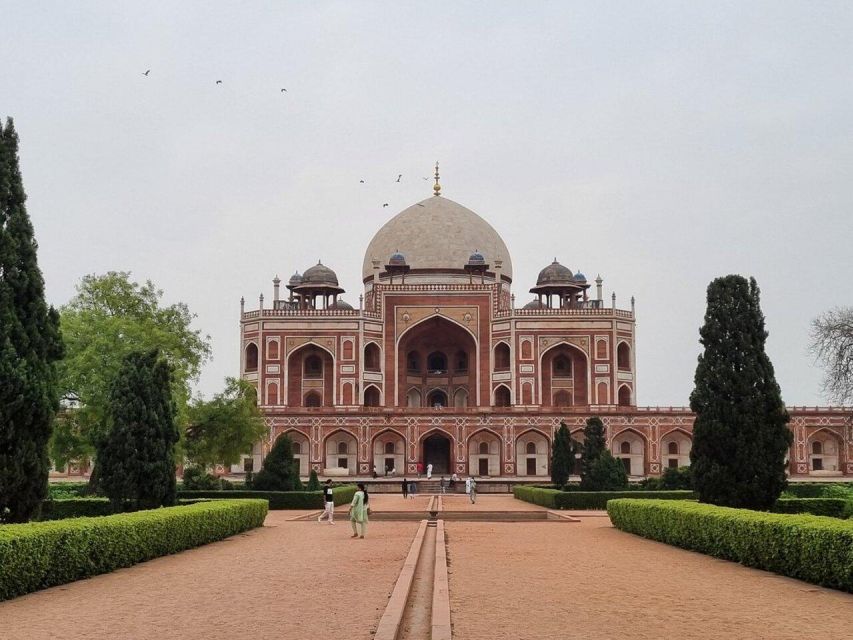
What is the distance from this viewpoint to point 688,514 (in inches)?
578

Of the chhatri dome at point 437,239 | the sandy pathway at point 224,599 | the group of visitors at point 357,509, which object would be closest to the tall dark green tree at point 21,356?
the sandy pathway at point 224,599

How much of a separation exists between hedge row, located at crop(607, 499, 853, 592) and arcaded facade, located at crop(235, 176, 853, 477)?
30.1 metres

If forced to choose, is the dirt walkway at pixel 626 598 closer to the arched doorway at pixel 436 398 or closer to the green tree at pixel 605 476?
the green tree at pixel 605 476

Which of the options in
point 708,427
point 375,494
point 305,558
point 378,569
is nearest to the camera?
point 378,569

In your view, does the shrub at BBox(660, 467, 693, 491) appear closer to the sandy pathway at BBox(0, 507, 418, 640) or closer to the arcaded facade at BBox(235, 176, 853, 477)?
the arcaded facade at BBox(235, 176, 853, 477)

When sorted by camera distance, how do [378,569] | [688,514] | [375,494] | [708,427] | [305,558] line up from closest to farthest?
1. [378,569]
2. [305,558]
3. [688,514]
4. [708,427]
5. [375,494]

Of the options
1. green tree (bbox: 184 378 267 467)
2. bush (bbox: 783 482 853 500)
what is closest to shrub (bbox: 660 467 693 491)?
bush (bbox: 783 482 853 500)

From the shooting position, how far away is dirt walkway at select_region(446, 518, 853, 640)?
779 cm

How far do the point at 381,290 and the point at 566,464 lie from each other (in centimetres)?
2160

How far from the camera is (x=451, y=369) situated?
2245 inches

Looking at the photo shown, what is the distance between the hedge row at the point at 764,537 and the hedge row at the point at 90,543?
21.7ft

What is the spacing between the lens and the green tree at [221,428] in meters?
31.6

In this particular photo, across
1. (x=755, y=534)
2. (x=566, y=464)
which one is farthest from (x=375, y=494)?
(x=755, y=534)

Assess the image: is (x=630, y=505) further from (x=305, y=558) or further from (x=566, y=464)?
(x=566, y=464)
